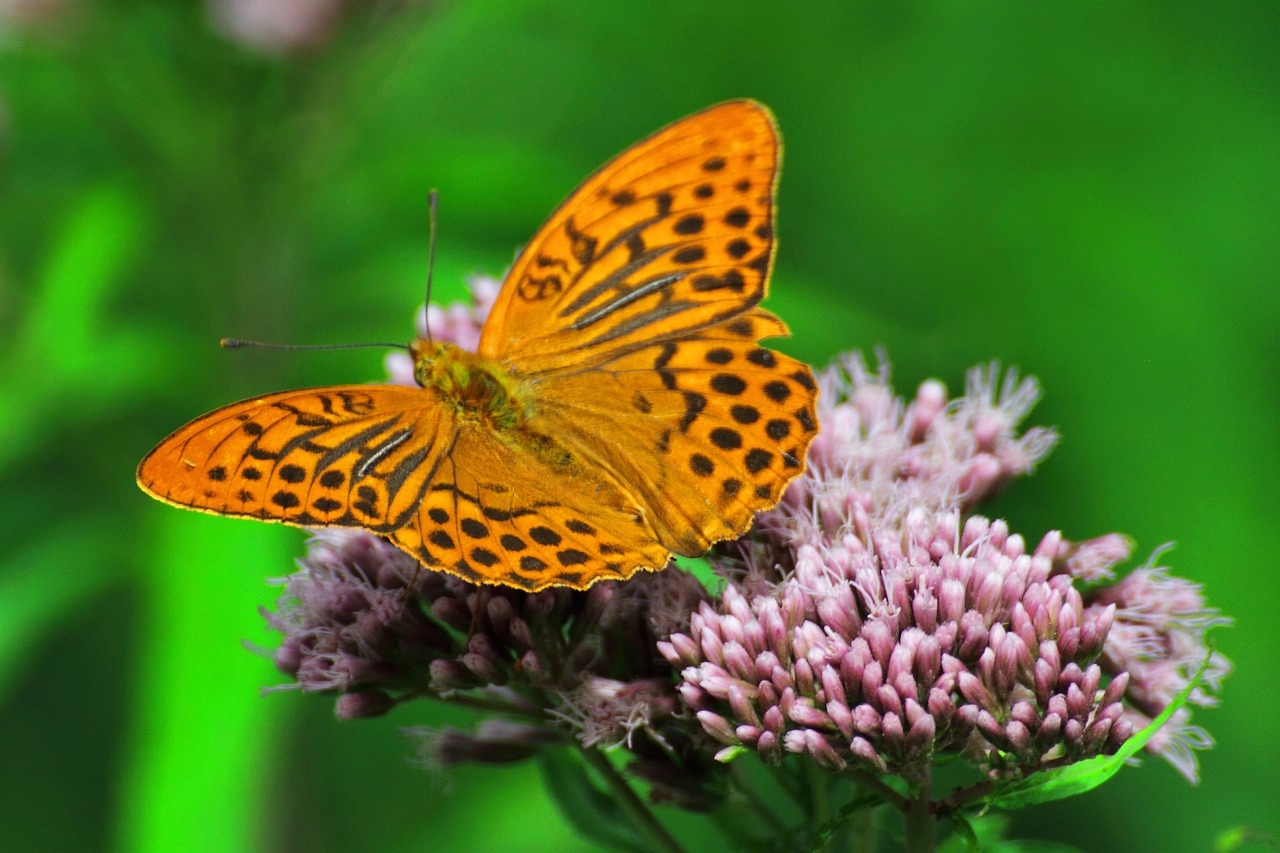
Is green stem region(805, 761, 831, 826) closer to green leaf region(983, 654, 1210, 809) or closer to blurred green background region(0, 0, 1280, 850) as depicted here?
green leaf region(983, 654, 1210, 809)

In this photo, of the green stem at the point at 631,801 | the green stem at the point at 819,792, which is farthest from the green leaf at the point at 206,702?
the green stem at the point at 819,792

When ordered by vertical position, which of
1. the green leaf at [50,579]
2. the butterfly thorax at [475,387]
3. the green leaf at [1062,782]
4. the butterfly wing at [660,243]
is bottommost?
the green leaf at [50,579]

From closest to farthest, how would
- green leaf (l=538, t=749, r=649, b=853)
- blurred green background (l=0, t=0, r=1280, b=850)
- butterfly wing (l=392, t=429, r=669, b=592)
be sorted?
butterfly wing (l=392, t=429, r=669, b=592) < green leaf (l=538, t=749, r=649, b=853) < blurred green background (l=0, t=0, r=1280, b=850)

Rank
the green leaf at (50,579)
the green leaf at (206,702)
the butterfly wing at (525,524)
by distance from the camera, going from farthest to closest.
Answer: the green leaf at (50,579), the green leaf at (206,702), the butterfly wing at (525,524)

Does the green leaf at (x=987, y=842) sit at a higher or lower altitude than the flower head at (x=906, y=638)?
lower

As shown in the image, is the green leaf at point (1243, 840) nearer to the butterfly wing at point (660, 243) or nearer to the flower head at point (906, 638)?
the flower head at point (906, 638)

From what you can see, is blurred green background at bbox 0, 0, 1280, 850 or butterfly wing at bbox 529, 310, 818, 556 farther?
blurred green background at bbox 0, 0, 1280, 850

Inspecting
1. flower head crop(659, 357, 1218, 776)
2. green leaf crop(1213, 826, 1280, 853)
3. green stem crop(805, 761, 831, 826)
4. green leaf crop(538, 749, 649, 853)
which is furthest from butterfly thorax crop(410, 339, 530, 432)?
green leaf crop(1213, 826, 1280, 853)
